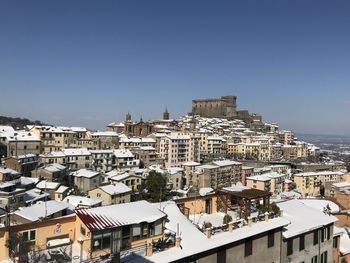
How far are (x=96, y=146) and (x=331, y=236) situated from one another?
69242 millimetres

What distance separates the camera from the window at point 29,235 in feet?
28.2

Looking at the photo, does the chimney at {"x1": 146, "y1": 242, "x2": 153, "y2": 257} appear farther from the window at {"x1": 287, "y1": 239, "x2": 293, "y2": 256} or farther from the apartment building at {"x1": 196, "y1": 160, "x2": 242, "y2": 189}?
the apartment building at {"x1": 196, "y1": 160, "x2": 242, "y2": 189}

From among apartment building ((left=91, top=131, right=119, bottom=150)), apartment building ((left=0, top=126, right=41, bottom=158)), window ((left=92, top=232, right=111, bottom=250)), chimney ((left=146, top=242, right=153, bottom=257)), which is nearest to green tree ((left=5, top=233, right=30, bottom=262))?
window ((left=92, top=232, right=111, bottom=250))

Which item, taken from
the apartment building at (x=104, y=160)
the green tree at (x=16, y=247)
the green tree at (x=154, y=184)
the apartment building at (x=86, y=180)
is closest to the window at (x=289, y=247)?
the green tree at (x=16, y=247)

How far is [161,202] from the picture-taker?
12320mm

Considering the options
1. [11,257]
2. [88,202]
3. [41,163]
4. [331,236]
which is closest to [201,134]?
[41,163]

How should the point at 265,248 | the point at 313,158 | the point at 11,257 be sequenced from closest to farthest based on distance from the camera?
the point at 11,257, the point at 265,248, the point at 313,158

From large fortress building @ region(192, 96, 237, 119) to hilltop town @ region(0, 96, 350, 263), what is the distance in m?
35.6

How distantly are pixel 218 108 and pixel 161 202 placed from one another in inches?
5936

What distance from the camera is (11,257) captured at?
8.09 metres

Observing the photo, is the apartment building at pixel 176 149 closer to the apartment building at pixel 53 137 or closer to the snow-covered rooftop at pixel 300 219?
the apartment building at pixel 53 137

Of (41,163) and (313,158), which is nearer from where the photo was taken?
(41,163)

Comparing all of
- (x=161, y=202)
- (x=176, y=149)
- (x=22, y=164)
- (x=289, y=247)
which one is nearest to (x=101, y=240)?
(x=161, y=202)

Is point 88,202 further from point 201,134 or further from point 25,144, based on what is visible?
point 201,134
